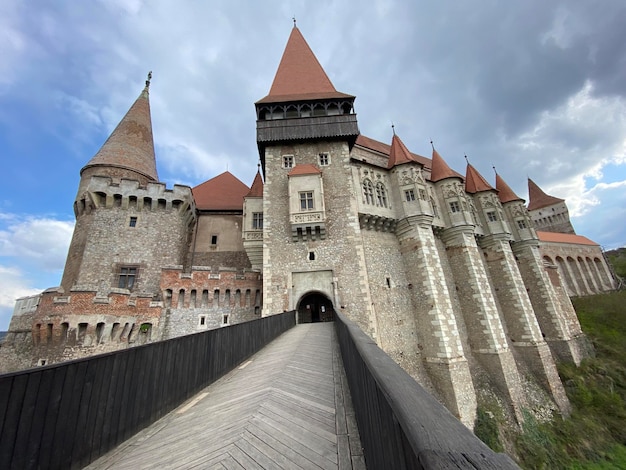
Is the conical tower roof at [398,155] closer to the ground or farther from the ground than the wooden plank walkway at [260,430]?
farther from the ground

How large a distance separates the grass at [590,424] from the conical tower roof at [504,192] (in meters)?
11.9

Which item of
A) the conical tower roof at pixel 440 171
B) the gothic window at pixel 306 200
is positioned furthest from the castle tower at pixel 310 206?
the conical tower roof at pixel 440 171

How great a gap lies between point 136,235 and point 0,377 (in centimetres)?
1539

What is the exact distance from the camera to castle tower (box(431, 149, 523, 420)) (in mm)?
13594

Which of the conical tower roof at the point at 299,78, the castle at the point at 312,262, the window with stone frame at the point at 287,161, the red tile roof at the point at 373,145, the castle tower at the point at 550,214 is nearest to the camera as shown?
the castle at the point at 312,262

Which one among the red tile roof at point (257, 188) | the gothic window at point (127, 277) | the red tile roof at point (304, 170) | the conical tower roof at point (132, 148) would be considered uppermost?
the conical tower roof at point (132, 148)

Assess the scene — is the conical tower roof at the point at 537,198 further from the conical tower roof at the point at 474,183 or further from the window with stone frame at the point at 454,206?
the window with stone frame at the point at 454,206

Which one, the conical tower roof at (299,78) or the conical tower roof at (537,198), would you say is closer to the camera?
the conical tower roof at (299,78)

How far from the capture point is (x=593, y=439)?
13281mm

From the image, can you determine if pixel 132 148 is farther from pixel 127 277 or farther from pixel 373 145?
pixel 373 145

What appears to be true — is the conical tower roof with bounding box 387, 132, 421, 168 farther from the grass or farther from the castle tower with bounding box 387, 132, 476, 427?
the grass

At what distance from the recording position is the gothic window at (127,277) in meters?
14.3

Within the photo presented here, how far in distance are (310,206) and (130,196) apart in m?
10.9

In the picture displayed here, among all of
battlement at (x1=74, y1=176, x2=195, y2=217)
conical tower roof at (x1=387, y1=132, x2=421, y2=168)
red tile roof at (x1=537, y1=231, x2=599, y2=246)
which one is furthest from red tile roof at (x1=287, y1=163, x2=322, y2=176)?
red tile roof at (x1=537, y1=231, x2=599, y2=246)
